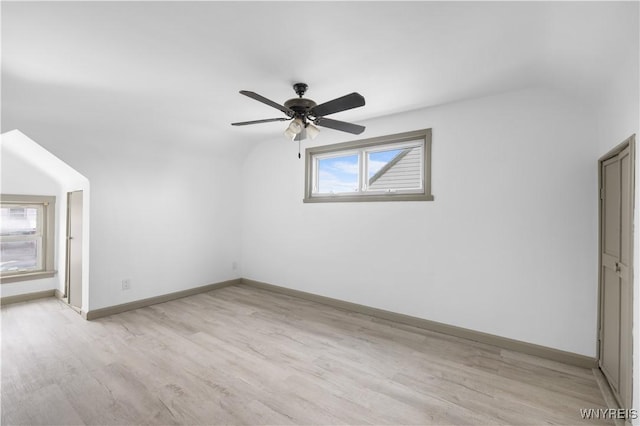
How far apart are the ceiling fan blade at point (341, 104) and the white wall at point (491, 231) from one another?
151cm

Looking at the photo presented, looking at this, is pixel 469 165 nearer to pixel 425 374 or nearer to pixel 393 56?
pixel 393 56

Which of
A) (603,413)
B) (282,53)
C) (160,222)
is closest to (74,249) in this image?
(160,222)

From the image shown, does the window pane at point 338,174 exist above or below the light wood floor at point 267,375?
above

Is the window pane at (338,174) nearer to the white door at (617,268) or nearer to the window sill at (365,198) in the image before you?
the window sill at (365,198)

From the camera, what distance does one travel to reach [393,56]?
85.7 inches

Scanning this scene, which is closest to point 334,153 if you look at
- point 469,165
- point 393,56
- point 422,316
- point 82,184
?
point 469,165

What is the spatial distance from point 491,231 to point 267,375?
252cm

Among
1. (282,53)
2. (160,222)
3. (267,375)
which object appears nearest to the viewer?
(282,53)

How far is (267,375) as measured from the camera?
2396 mm

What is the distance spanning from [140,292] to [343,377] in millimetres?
3130

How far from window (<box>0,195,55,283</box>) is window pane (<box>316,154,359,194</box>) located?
4.04 meters

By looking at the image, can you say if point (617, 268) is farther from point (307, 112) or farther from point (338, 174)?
point (338, 174)

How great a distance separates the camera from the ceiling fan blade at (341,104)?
6.78 feet

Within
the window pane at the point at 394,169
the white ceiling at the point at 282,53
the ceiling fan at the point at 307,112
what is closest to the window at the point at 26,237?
the white ceiling at the point at 282,53
